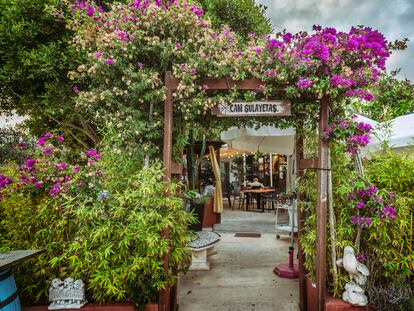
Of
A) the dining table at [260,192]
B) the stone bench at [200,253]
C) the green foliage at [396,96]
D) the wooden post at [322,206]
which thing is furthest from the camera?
the dining table at [260,192]

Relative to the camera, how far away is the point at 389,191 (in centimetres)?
304

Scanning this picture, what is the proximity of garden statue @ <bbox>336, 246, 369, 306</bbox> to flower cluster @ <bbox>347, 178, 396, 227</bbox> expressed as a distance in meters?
0.33

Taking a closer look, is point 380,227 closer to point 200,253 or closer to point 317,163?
point 317,163

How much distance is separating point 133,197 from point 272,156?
38.5 feet

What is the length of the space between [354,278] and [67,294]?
2747 mm

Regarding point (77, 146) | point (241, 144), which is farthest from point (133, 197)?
point (77, 146)

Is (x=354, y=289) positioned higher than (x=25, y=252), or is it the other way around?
(x=25, y=252)

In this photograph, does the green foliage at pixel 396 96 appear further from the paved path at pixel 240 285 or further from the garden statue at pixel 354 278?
the garden statue at pixel 354 278

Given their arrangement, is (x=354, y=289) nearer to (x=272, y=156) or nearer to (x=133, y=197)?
(x=133, y=197)

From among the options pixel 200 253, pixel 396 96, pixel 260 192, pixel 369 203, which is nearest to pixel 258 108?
pixel 369 203

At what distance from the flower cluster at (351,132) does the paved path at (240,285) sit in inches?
80.6

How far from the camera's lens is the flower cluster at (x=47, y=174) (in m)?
2.98

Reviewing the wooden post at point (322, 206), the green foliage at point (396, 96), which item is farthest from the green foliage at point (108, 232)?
the green foliage at point (396, 96)

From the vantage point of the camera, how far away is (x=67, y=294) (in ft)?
9.14
